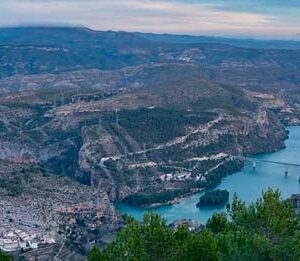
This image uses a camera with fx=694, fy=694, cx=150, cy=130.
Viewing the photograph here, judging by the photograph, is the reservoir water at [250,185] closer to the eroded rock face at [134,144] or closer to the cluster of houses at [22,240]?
the eroded rock face at [134,144]

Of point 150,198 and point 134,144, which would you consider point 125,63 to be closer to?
point 134,144

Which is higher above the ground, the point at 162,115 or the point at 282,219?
the point at 282,219

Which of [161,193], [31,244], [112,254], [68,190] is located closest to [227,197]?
[161,193]

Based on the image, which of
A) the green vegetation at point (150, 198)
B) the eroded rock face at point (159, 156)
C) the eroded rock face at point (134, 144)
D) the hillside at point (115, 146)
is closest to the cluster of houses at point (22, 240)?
the hillside at point (115, 146)

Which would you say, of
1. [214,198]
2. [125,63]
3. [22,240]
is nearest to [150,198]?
[214,198]

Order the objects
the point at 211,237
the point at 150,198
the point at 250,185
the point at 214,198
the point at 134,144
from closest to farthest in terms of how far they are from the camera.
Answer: the point at 211,237
the point at 214,198
the point at 150,198
the point at 250,185
the point at 134,144

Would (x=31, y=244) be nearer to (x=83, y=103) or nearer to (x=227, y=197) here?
(x=227, y=197)

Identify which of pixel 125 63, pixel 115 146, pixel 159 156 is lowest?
pixel 125 63
